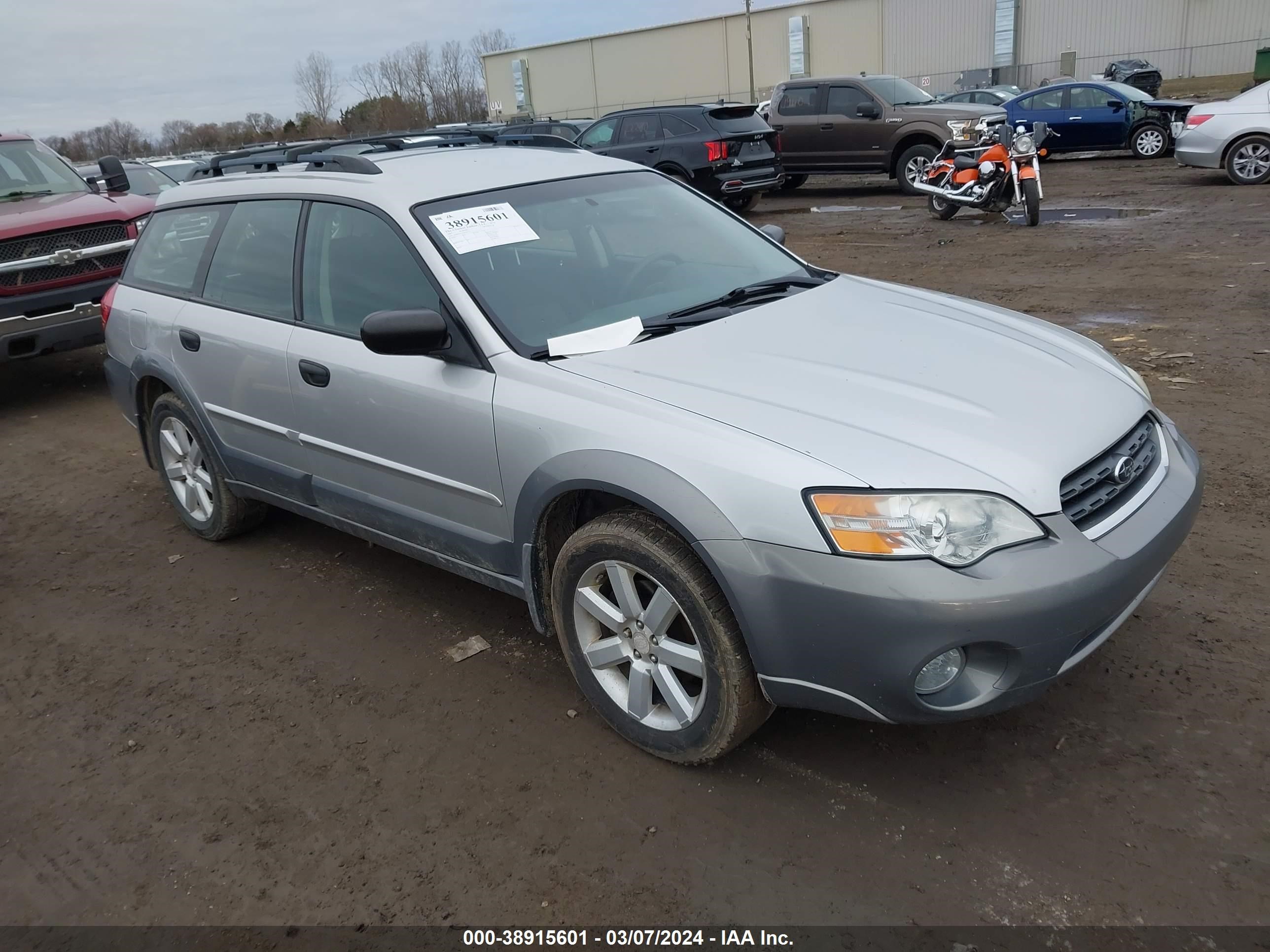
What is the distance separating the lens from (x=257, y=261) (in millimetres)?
4309

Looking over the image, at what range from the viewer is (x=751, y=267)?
4.09 m

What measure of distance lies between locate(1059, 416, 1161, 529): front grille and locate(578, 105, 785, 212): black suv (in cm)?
1191

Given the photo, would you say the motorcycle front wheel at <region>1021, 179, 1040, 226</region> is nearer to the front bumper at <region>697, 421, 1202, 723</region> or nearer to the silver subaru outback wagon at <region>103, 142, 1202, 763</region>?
the silver subaru outback wagon at <region>103, 142, 1202, 763</region>

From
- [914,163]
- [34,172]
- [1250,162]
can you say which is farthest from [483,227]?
[914,163]

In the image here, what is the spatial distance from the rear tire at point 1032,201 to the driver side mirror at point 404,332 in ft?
36.6

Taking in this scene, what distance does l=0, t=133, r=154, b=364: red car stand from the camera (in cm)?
747

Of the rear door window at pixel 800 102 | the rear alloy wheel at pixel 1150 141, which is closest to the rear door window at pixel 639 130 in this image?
the rear door window at pixel 800 102

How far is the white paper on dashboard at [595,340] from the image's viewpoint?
3.28 metres

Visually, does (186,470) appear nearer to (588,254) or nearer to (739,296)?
(588,254)

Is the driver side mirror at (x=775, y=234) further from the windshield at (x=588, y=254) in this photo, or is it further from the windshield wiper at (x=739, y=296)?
the windshield wiper at (x=739, y=296)

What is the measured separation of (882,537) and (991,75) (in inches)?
1903

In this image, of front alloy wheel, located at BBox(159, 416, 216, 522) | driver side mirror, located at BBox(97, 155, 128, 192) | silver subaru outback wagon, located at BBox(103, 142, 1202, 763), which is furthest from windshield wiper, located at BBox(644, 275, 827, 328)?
driver side mirror, located at BBox(97, 155, 128, 192)

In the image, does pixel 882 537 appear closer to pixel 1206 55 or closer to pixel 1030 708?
pixel 1030 708

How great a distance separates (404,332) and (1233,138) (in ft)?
47.6
